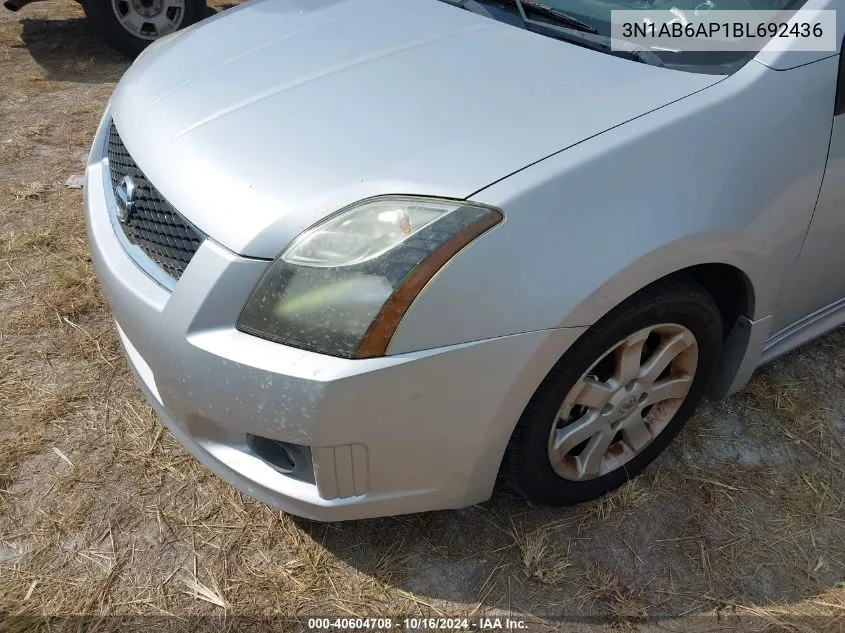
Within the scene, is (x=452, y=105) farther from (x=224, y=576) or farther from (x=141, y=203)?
(x=224, y=576)

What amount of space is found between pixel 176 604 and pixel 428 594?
0.64 meters

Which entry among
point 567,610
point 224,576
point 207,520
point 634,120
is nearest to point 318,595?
point 224,576

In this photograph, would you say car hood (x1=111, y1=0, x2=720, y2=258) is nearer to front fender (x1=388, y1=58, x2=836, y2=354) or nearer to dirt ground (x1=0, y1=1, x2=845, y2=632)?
front fender (x1=388, y1=58, x2=836, y2=354)

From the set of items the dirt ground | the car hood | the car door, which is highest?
the car hood

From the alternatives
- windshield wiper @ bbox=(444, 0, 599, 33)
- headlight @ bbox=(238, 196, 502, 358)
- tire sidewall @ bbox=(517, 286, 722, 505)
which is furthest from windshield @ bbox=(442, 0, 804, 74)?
headlight @ bbox=(238, 196, 502, 358)

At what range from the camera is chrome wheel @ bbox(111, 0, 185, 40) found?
17.1 ft

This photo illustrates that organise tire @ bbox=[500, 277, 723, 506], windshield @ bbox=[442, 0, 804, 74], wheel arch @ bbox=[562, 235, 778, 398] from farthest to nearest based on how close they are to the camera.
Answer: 1. windshield @ bbox=[442, 0, 804, 74]
2. tire @ bbox=[500, 277, 723, 506]
3. wheel arch @ bbox=[562, 235, 778, 398]

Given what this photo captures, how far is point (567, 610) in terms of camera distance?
5.70 ft

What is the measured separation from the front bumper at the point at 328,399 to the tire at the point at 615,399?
10 cm

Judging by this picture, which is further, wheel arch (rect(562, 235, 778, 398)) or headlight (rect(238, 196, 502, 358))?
wheel arch (rect(562, 235, 778, 398))

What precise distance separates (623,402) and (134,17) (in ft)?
16.6

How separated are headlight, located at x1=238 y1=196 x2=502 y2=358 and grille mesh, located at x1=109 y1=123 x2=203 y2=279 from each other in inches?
9.9

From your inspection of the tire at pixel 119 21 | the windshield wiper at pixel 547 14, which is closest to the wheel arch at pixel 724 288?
the windshield wiper at pixel 547 14

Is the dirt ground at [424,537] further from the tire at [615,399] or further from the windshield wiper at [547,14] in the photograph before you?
the windshield wiper at [547,14]
